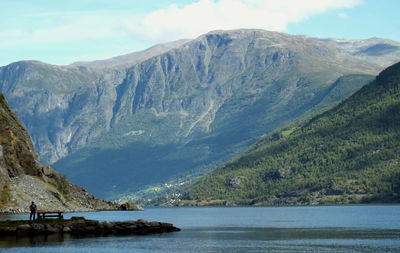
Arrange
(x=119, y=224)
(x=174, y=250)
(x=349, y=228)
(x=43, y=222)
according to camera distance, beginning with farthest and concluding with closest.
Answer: (x=349, y=228), (x=119, y=224), (x=43, y=222), (x=174, y=250)

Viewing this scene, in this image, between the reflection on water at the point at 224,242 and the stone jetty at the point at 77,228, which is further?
the stone jetty at the point at 77,228

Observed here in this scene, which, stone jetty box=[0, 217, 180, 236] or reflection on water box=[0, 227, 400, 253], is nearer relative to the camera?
reflection on water box=[0, 227, 400, 253]

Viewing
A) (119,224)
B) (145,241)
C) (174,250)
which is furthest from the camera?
(119,224)

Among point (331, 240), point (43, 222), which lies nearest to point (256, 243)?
point (331, 240)

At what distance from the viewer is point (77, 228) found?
154 m

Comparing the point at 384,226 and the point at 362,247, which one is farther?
the point at 384,226

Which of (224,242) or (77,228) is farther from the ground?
(77,228)

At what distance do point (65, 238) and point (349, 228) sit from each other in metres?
77.3

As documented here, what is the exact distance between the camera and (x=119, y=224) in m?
163

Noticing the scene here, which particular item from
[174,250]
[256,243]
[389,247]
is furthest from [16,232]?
[389,247]

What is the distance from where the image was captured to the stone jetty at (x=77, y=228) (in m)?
143

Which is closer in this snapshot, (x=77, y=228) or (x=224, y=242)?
(x=224, y=242)

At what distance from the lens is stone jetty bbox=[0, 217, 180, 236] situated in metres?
143

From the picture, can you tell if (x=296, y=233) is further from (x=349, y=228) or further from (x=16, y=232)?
(x=16, y=232)
